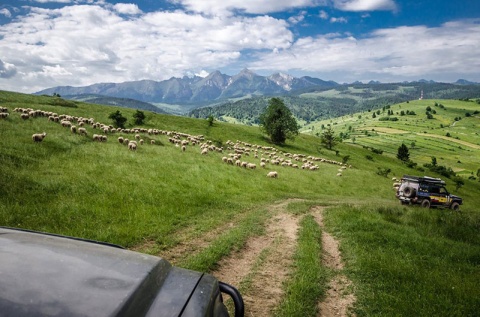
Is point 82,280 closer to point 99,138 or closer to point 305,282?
point 305,282

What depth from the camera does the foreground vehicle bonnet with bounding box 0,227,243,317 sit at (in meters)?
2.11

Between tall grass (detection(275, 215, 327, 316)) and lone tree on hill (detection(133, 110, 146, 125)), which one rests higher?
lone tree on hill (detection(133, 110, 146, 125))

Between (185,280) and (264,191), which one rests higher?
(185,280)

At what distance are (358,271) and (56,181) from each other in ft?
45.3

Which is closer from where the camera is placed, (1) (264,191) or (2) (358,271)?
(2) (358,271)

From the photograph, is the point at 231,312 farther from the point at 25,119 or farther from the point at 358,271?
the point at 25,119

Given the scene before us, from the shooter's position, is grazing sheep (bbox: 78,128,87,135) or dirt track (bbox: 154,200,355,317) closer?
dirt track (bbox: 154,200,355,317)

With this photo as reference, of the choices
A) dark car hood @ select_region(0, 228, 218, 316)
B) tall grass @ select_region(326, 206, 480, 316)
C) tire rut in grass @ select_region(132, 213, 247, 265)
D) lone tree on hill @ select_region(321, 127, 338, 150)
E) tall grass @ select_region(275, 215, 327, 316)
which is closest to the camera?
dark car hood @ select_region(0, 228, 218, 316)

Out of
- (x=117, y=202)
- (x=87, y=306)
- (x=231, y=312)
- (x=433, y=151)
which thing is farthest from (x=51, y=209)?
(x=433, y=151)

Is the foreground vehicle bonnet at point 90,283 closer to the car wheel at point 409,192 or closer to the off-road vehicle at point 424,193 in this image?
the car wheel at point 409,192

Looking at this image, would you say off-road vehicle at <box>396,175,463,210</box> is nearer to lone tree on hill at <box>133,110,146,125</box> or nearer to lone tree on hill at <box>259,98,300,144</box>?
lone tree on hill at <box>259,98,300,144</box>

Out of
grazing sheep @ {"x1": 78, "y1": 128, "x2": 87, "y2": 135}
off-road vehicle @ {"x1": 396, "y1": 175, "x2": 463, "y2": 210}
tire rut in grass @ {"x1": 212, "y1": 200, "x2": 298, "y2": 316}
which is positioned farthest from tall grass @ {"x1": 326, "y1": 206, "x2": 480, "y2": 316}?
grazing sheep @ {"x1": 78, "y1": 128, "x2": 87, "y2": 135}

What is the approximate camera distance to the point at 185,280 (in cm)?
290

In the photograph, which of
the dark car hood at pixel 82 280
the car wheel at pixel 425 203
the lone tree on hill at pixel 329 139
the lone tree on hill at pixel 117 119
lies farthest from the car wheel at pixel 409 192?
the lone tree on hill at pixel 329 139
